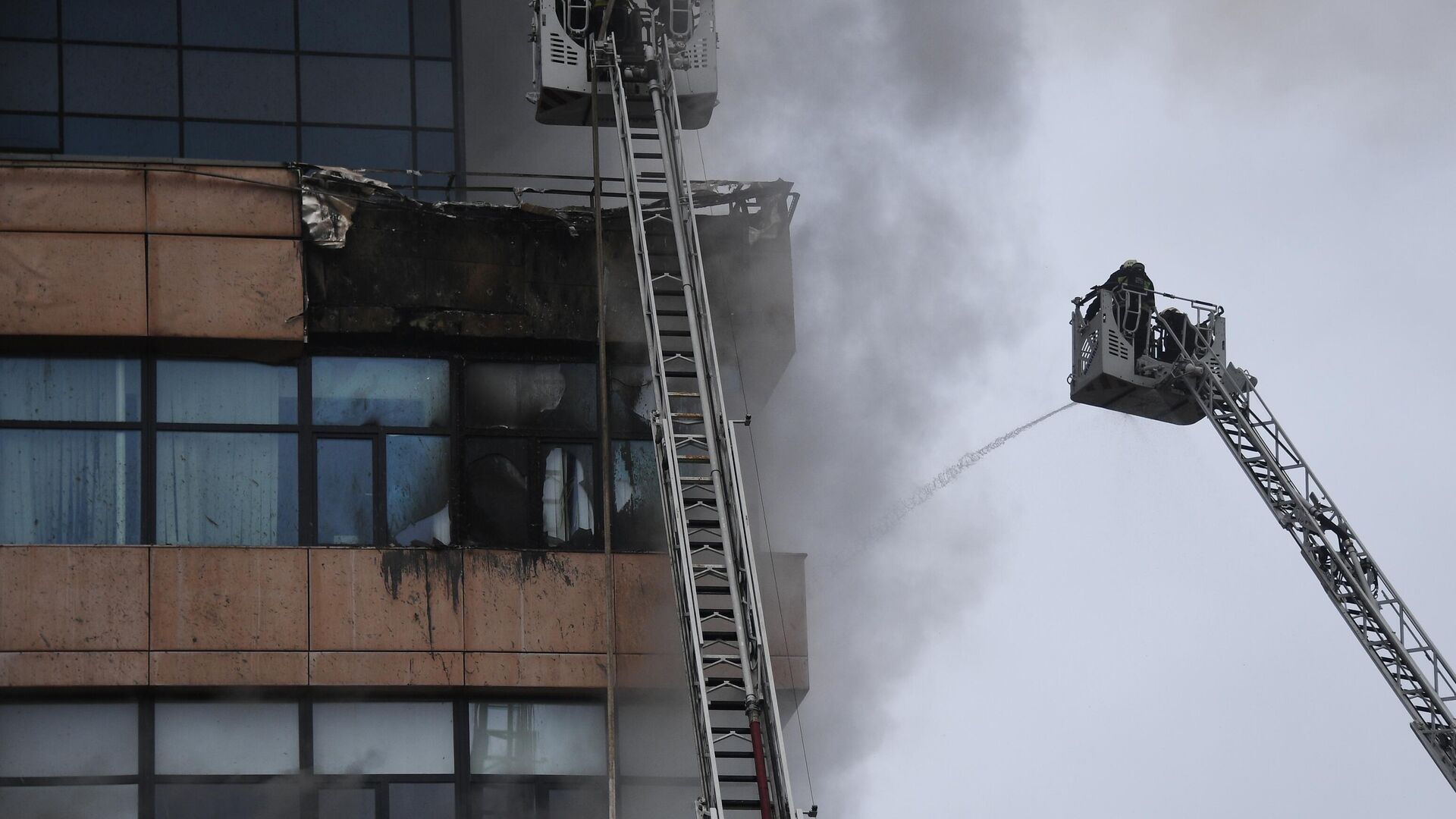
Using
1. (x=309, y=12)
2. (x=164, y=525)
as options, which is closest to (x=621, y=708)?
(x=164, y=525)

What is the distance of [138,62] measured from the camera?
23797 millimetres

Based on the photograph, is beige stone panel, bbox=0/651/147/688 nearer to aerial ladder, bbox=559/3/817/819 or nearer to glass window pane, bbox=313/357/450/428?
glass window pane, bbox=313/357/450/428

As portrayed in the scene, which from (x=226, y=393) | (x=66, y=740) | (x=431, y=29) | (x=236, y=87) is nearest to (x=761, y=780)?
(x=66, y=740)

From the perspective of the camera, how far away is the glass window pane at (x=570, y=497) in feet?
67.6

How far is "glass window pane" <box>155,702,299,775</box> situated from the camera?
1925 cm

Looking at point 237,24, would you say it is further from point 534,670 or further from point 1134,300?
point 1134,300

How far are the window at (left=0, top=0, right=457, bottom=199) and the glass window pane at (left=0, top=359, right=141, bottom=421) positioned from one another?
4263 mm

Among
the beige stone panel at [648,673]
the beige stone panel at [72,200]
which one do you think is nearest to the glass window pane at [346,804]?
the beige stone panel at [648,673]

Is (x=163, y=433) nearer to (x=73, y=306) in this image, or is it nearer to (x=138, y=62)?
(x=73, y=306)

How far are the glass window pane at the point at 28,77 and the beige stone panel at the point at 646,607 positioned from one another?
9.66m

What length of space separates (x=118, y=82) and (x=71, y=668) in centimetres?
819

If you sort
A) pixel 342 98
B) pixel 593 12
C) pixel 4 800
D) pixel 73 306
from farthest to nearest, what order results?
1. pixel 342 98
2. pixel 593 12
3. pixel 73 306
4. pixel 4 800

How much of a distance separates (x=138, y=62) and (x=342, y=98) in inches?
101

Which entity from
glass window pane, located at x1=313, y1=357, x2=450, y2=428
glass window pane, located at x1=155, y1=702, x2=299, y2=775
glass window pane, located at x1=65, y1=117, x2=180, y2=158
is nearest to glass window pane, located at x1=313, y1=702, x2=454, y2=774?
glass window pane, located at x1=155, y1=702, x2=299, y2=775
